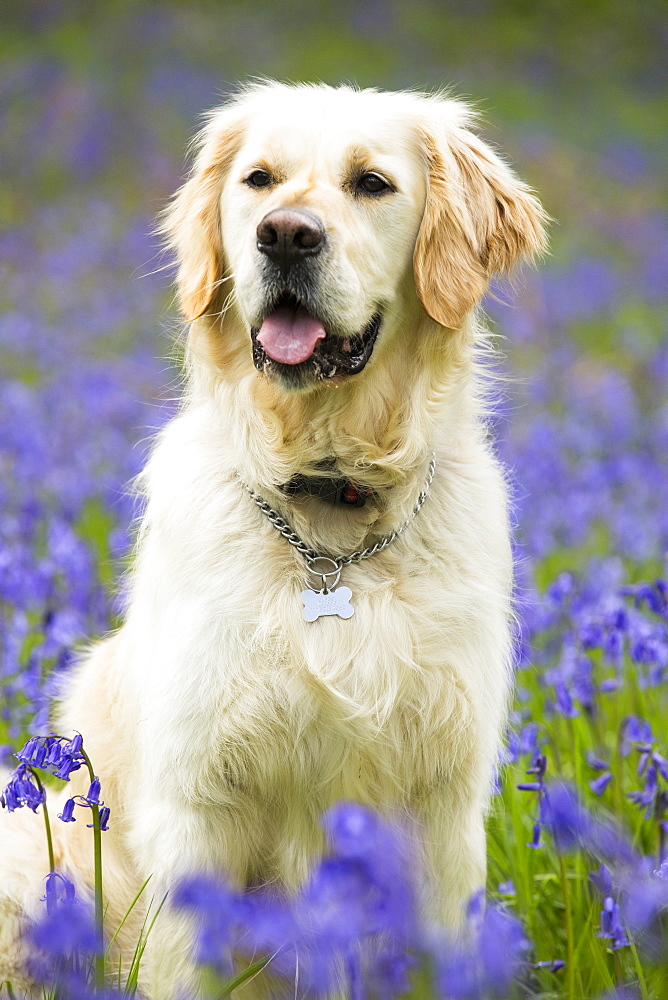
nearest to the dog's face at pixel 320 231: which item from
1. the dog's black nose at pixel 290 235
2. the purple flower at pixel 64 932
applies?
the dog's black nose at pixel 290 235

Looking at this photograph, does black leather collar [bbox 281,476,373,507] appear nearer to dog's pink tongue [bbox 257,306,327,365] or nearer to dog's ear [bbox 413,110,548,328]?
dog's pink tongue [bbox 257,306,327,365]

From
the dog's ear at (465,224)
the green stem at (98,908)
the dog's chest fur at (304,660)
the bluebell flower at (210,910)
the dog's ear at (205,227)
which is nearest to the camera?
the bluebell flower at (210,910)

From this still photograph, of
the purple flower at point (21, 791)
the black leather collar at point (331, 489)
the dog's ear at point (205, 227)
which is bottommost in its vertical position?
the purple flower at point (21, 791)

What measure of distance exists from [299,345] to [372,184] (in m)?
0.41

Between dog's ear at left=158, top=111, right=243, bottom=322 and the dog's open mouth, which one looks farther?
dog's ear at left=158, top=111, right=243, bottom=322

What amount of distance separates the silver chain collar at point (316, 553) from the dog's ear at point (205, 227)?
0.48 meters

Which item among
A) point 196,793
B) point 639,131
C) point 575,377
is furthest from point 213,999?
point 575,377

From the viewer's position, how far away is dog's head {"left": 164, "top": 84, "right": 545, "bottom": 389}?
7.22ft

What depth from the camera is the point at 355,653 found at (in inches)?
86.4

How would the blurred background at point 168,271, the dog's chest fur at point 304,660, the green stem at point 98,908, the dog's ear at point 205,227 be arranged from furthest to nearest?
the blurred background at point 168,271 → the dog's ear at point 205,227 → the dog's chest fur at point 304,660 → the green stem at point 98,908

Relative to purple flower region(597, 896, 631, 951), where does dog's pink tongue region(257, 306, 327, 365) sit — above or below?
above

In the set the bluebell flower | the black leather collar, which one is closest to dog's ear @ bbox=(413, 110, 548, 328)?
the black leather collar

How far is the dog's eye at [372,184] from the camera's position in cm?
231

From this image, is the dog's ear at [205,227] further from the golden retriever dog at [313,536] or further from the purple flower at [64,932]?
the purple flower at [64,932]
